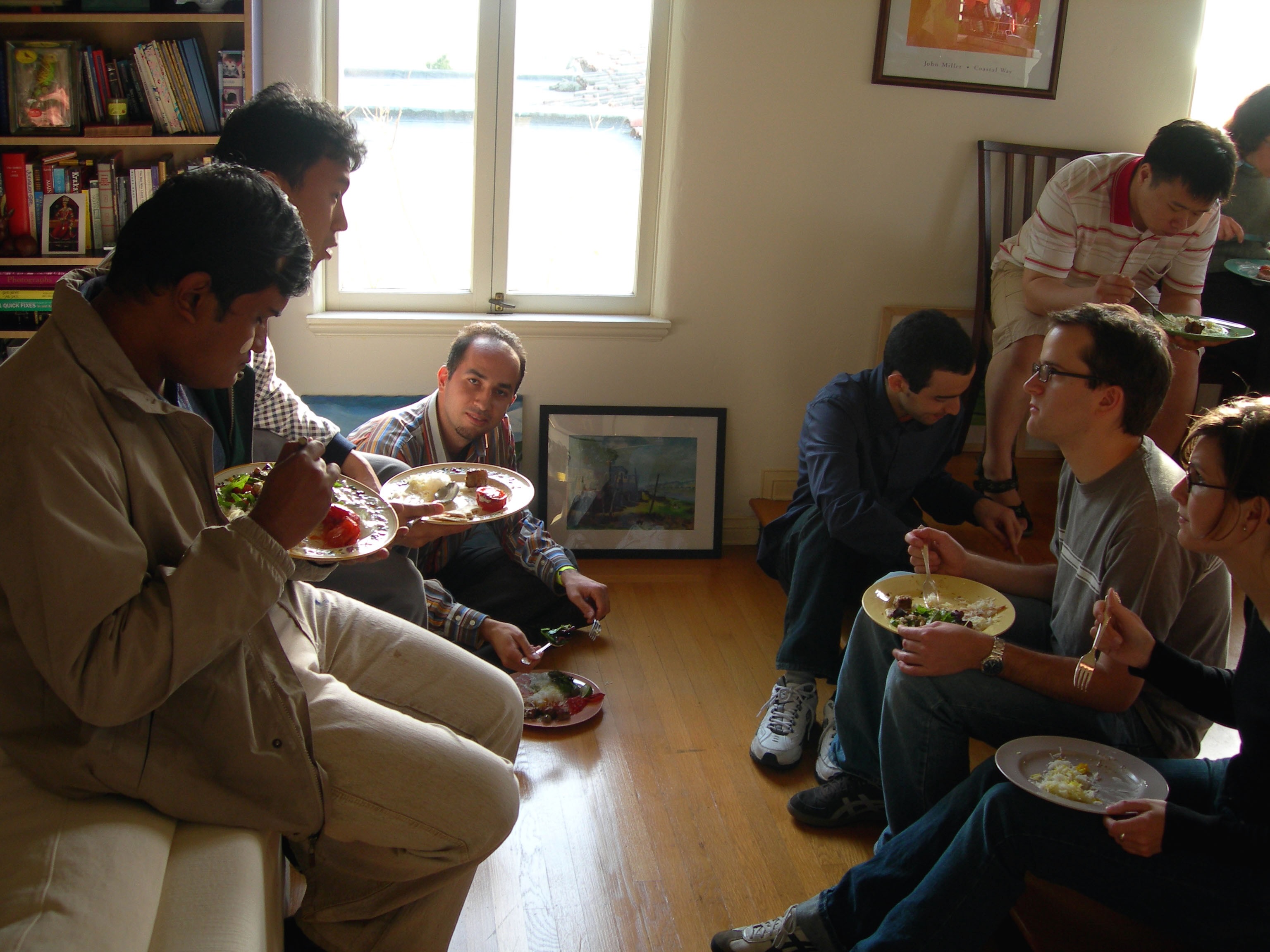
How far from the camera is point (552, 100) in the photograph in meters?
3.54

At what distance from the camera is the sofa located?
1076 mm

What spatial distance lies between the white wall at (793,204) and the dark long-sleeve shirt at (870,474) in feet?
2.82

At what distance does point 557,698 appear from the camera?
2.64 m

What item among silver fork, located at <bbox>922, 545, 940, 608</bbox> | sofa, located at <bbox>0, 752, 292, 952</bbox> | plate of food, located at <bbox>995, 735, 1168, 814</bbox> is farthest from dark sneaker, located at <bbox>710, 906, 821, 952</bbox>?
sofa, located at <bbox>0, 752, 292, 952</bbox>

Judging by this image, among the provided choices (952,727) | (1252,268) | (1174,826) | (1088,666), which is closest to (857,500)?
(952,727)

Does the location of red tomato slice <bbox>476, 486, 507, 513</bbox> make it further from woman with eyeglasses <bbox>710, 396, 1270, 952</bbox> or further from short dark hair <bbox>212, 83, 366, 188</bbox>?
woman with eyeglasses <bbox>710, 396, 1270, 952</bbox>

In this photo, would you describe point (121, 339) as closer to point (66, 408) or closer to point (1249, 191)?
point (66, 408)

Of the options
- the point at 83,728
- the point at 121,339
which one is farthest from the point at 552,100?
the point at 83,728

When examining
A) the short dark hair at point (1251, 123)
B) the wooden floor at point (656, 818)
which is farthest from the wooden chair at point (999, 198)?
the wooden floor at point (656, 818)

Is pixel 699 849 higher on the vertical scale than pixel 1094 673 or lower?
lower

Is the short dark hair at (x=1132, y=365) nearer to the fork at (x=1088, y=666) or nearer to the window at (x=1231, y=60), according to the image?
the fork at (x=1088, y=666)

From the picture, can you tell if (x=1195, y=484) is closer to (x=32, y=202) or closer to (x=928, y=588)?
(x=928, y=588)

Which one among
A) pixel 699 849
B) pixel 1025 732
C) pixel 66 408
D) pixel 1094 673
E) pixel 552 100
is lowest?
pixel 699 849

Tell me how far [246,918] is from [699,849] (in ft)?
3.76
